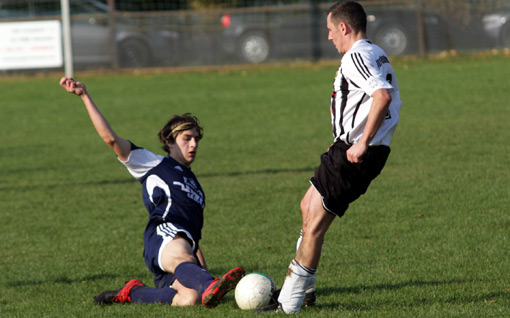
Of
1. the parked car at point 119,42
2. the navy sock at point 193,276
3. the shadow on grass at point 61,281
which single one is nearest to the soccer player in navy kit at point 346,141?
the navy sock at point 193,276

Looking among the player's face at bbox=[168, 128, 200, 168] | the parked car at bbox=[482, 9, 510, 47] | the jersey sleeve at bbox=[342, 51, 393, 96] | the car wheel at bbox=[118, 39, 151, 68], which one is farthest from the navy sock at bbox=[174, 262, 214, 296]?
the car wheel at bbox=[118, 39, 151, 68]

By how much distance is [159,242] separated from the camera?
217 inches

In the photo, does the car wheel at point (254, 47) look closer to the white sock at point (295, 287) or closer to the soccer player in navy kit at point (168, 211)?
the soccer player in navy kit at point (168, 211)

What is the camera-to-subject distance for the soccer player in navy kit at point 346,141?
15.2 ft

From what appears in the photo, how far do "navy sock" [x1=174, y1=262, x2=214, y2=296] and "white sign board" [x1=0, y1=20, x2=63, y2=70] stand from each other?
1844 centimetres

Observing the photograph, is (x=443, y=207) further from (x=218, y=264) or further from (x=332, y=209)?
(x=332, y=209)

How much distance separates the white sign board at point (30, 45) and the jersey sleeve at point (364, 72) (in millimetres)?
19088

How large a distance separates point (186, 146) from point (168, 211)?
0.57 metres

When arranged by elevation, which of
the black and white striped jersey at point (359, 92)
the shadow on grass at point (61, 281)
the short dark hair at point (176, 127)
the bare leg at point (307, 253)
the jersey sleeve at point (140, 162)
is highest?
the black and white striped jersey at point (359, 92)

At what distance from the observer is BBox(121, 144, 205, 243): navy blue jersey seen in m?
5.61

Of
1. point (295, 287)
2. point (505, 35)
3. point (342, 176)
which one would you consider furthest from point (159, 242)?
point (505, 35)

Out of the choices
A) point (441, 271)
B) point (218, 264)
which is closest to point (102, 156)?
point (218, 264)

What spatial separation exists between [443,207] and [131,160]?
398cm

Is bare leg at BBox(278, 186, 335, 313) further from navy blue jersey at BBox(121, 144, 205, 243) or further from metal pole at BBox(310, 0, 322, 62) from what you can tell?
metal pole at BBox(310, 0, 322, 62)
